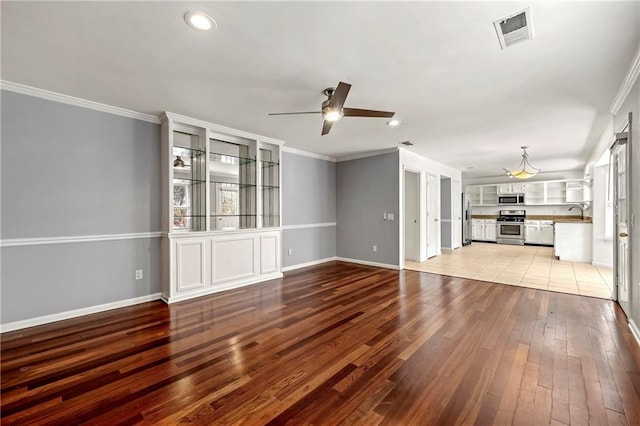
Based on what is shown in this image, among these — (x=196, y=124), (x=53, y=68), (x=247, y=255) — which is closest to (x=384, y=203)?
(x=247, y=255)

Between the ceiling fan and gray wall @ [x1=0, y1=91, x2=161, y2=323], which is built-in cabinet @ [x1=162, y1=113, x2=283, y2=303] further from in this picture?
the ceiling fan

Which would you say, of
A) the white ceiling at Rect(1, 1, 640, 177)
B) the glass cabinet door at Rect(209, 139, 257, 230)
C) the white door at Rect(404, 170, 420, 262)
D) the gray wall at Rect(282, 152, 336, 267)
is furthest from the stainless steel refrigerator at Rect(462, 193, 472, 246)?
the glass cabinet door at Rect(209, 139, 257, 230)

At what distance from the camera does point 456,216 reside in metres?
8.74

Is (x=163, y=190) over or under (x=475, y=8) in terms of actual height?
under

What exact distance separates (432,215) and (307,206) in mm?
3318

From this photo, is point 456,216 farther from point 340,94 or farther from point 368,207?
point 340,94

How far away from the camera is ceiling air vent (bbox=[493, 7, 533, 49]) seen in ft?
6.30

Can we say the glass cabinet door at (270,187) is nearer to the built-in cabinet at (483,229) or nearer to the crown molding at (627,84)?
the crown molding at (627,84)

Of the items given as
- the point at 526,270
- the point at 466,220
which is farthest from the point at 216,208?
the point at 466,220

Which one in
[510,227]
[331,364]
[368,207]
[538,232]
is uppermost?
[368,207]

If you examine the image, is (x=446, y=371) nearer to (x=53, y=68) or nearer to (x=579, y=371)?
(x=579, y=371)

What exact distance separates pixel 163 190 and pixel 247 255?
1.60 meters

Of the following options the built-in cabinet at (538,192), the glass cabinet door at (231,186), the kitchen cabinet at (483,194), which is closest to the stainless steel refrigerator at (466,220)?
the kitchen cabinet at (483,194)

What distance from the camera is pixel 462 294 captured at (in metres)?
4.09
